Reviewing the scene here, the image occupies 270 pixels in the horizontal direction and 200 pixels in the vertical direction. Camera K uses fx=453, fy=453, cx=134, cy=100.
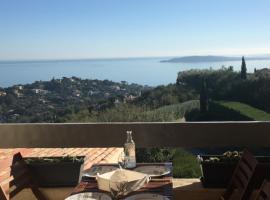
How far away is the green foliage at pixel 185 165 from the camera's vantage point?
149 inches

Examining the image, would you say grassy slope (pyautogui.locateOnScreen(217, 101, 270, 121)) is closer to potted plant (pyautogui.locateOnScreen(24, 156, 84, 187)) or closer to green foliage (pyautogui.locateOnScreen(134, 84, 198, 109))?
green foliage (pyautogui.locateOnScreen(134, 84, 198, 109))

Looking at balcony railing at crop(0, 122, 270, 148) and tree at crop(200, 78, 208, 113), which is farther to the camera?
tree at crop(200, 78, 208, 113)

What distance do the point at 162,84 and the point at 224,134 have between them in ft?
6.28

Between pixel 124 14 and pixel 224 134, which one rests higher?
pixel 124 14

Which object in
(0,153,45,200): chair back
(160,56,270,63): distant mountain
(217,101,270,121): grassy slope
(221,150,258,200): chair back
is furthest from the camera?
(160,56,270,63): distant mountain

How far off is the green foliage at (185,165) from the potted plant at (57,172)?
0.81 m

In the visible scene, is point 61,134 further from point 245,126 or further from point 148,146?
point 245,126

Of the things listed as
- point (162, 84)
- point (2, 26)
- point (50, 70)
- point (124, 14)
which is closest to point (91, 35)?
point (124, 14)

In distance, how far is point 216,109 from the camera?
461cm

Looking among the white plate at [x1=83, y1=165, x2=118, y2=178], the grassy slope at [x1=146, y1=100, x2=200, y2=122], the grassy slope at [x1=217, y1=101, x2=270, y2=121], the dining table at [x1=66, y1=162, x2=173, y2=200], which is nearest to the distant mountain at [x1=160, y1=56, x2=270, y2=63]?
the grassy slope at [x1=217, y1=101, x2=270, y2=121]

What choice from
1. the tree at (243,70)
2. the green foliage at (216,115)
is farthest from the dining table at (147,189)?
the tree at (243,70)

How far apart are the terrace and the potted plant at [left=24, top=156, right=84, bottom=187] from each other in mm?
56

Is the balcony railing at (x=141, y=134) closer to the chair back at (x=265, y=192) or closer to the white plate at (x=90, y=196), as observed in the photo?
the white plate at (x=90, y=196)

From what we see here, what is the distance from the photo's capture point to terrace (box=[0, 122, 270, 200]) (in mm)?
3635
